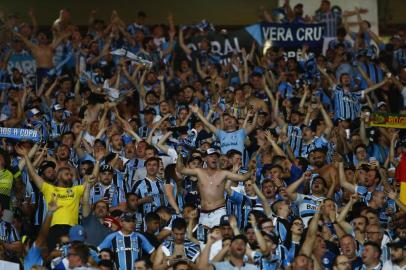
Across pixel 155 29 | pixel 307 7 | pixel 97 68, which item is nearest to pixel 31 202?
pixel 97 68

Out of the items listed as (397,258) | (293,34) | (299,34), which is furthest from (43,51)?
(397,258)

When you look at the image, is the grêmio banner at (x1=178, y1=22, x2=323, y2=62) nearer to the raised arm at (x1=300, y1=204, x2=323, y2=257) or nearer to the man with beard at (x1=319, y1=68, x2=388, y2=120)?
the man with beard at (x1=319, y1=68, x2=388, y2=120)

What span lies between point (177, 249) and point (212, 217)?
1605 millimetres

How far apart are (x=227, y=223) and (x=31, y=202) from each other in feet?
9.70

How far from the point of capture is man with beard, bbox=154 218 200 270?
1408cm

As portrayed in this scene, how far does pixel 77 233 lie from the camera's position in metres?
14.5

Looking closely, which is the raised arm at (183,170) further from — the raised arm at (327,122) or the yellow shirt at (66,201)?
the raised arm at (327,122)

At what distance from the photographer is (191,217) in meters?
14.9

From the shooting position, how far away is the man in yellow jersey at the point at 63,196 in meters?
15.2

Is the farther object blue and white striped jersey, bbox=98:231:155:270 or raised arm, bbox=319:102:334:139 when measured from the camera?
raised arm, bbox=319:102:334:139

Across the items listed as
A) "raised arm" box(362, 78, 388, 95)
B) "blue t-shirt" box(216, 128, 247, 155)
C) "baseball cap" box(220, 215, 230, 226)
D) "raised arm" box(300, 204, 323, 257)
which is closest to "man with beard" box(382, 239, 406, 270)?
"raised arm" box(300, 204, 323, 257)

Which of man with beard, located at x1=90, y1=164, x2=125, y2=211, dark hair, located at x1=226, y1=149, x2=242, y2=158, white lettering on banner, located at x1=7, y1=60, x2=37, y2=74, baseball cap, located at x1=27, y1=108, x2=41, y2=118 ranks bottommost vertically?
man with beard, located at x1=90, y1=164, x2=125, y2=211

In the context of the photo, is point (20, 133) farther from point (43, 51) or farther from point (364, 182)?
point (43, 51)

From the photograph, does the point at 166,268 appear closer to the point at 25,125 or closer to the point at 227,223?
the point at 227,223
